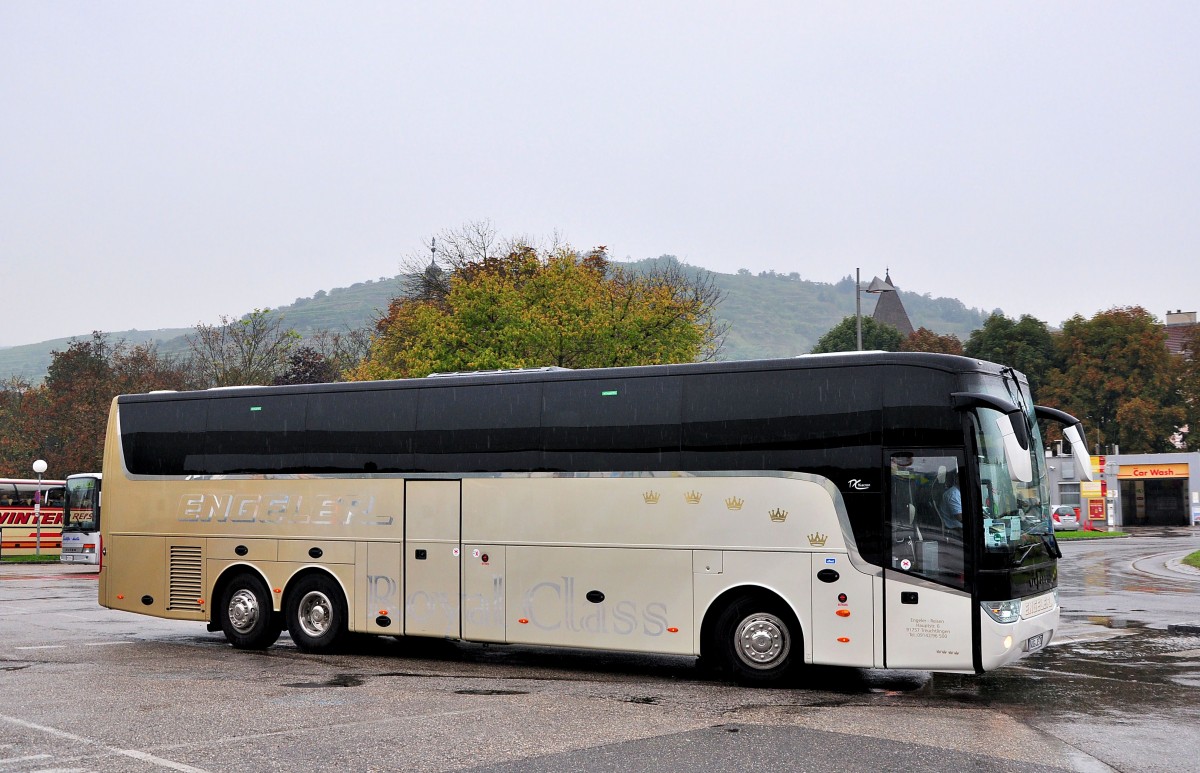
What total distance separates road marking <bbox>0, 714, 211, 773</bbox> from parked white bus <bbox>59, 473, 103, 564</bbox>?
3005 centimetres

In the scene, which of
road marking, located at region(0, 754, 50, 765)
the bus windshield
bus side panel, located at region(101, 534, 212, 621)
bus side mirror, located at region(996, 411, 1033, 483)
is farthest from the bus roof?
the bus windshield

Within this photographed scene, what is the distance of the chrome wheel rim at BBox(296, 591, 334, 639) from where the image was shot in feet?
49.9

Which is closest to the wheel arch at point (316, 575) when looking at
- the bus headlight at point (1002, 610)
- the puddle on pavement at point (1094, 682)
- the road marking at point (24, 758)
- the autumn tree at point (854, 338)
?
the road marking at point (24, 758)

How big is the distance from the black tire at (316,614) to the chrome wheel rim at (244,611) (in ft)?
1.76

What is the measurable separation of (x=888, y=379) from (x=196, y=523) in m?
9.24

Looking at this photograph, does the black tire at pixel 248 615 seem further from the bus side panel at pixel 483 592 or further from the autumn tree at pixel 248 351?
the autumn tree at pixel 248 351

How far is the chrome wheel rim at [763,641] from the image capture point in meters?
12.1

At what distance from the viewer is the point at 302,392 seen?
51.1 ft

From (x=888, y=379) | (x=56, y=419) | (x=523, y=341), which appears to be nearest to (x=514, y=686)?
(x=888, y=379)

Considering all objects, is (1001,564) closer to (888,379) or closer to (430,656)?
(888,379)

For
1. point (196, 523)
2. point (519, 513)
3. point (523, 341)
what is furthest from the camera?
point (523, 341)

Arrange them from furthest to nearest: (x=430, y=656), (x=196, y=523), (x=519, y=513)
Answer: (x=196, y=523) < (x=430, y=656) < (x=519, y=513)

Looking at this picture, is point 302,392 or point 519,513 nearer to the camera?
point 519,513

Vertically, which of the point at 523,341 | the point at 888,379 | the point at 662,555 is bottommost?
the point at 662,555
